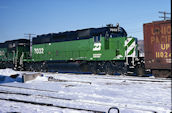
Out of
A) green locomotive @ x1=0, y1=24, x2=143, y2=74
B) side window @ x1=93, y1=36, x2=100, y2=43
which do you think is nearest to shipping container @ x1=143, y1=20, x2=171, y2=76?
green locomotive @ x1=0, y1=24, x2=143, y2=74

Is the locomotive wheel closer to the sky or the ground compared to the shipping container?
closer to the ground

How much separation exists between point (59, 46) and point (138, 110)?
15.1m

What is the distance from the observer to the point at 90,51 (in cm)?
1738

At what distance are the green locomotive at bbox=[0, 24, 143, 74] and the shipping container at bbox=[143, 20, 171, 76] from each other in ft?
6.72

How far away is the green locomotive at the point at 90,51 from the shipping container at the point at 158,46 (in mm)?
2047

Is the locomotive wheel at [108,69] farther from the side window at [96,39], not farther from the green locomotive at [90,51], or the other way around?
the side window at [96,39]

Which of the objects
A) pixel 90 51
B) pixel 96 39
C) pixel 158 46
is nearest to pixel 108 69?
pixel 90 51

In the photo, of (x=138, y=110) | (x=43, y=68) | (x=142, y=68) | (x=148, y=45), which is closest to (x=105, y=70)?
(x=142, y=68)

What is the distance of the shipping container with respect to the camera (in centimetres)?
1234

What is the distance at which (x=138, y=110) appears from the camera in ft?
18.0

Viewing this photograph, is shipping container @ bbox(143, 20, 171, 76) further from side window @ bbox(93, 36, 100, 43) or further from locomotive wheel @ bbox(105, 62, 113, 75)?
side window @ bbox(93, 36, 100, 43)

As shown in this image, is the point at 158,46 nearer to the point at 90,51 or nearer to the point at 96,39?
the point at 96,39

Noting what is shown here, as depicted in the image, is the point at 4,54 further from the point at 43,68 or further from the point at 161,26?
the point at 161,26

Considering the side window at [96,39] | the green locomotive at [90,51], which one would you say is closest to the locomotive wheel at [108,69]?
the green locomotive at [90,51]
